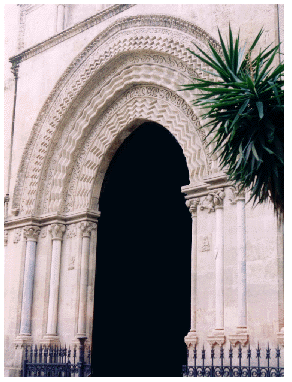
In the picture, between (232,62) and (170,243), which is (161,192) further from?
(232,62)

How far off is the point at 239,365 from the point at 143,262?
6095 mm

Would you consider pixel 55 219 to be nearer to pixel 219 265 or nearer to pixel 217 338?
pixel 219 265

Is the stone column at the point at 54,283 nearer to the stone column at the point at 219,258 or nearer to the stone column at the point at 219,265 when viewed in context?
the stone column at the point at 219,265

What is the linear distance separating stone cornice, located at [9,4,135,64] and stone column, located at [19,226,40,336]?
13.1ft

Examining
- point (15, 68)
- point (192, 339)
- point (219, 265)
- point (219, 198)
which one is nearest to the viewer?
point (219, 265)

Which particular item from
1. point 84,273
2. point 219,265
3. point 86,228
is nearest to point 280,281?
point 219,265

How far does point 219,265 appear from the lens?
9.30 m

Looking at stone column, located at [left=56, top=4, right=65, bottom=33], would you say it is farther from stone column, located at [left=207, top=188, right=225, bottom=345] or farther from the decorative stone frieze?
stone column, located at [left=207, top=188, right=225, bottom=345]

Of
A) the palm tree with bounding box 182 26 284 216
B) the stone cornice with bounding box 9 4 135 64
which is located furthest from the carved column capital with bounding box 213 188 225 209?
the stone cornice with bounding box 9 4 135 64

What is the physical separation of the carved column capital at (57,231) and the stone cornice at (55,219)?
0.08m

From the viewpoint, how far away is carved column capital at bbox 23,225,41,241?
40.7 feet

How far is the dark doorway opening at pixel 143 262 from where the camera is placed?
1242 cm

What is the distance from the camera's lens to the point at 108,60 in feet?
38.8

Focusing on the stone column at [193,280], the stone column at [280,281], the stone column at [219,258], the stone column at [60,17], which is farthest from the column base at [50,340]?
the stone column at [60,17]
